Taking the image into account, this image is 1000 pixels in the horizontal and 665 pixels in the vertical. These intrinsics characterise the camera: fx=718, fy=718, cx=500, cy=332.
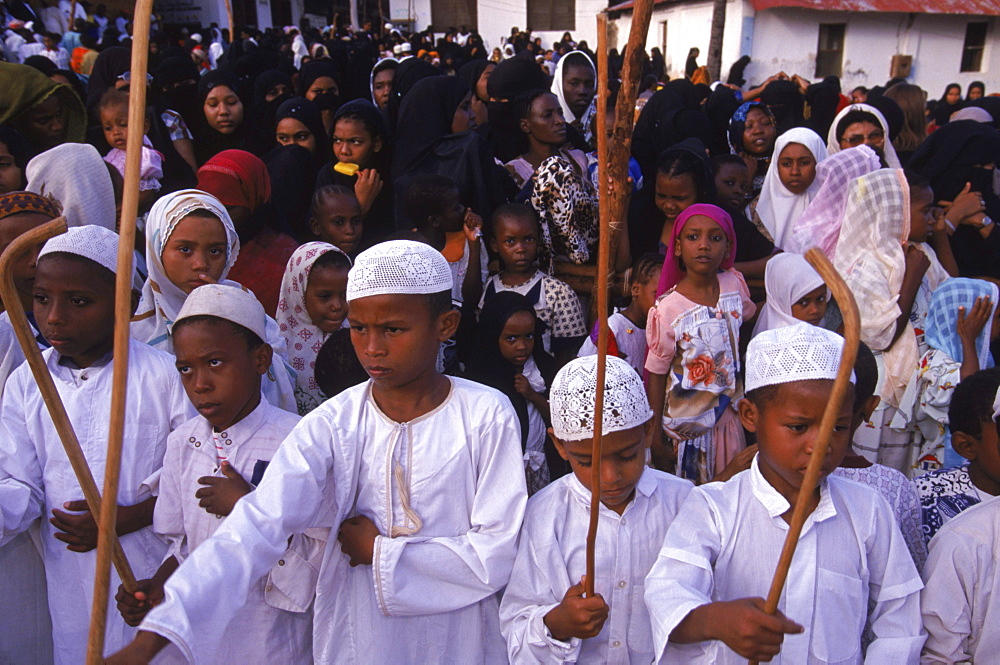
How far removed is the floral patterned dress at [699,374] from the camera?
307 centimetres

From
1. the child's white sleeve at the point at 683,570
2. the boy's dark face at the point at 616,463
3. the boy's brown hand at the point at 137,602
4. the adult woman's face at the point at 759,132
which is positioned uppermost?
the adult woman's face at the point at 759,132

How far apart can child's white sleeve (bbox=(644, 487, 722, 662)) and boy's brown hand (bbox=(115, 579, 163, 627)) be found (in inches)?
52.2

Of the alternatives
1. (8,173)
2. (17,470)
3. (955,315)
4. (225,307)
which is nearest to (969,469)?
(955,315)

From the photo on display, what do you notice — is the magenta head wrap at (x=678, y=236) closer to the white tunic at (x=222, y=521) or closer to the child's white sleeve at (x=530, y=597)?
the child's white sleeve at (x=530, y=597)

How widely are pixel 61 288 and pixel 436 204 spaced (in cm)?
195

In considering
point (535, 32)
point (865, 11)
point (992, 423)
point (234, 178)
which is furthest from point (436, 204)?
point (535, 32)

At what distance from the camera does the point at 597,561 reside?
6.69 ft

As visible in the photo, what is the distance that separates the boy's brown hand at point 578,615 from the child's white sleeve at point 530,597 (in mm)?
73

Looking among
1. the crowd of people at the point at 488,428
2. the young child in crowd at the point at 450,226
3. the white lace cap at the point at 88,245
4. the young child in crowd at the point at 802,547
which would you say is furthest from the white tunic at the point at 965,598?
the white lace cap at the point at 88,245

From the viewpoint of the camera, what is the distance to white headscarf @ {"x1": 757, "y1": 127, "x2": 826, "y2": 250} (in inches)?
167

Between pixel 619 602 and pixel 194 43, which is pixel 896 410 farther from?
pixel 194 43

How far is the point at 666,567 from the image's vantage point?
5.98 ft

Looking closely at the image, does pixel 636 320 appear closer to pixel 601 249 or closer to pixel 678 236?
pixel 678 236

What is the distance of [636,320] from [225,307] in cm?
204
